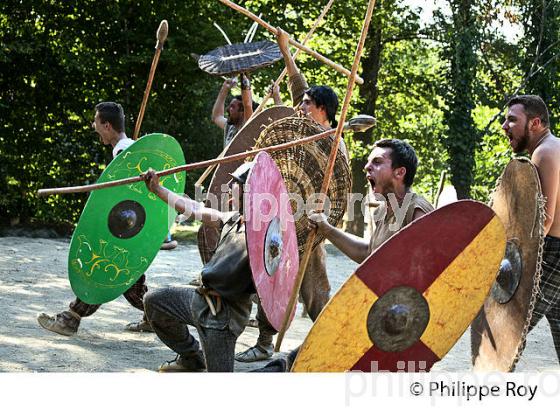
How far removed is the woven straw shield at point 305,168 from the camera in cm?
536

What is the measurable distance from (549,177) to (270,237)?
4.41 feet

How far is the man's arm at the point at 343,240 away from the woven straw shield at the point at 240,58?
2.23 metres

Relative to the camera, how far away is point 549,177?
4.20 meters

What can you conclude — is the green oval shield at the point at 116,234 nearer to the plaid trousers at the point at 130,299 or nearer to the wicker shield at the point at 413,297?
the plaid trousers at the point at 130,299

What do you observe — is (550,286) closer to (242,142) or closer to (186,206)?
(186,206)

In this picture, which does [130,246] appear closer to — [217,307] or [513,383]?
[217,307]

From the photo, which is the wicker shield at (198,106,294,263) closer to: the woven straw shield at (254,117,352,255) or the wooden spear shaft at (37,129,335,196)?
the woven straw shield at (254,117,352,255)

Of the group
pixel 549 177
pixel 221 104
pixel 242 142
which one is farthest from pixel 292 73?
pixel 549 177

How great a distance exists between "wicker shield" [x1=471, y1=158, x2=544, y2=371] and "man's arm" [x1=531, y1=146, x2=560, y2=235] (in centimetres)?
16

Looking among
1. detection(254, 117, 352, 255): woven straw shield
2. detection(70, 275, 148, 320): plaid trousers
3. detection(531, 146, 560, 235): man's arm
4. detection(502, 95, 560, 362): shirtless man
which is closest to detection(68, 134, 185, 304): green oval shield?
detection(70, 275, 148, 320): plaid trousers

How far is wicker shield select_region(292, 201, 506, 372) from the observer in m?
3.46

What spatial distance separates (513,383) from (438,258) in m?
0.72

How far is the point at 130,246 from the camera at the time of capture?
5547mm

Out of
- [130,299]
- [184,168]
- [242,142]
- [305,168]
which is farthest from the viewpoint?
[242,142]
